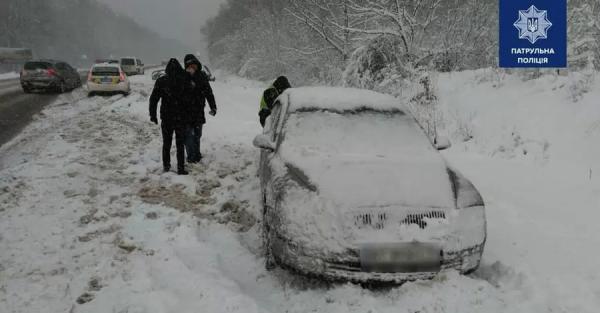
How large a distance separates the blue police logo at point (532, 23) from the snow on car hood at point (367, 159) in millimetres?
6078

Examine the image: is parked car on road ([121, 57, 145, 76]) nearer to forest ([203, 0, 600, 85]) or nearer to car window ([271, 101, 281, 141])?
forest ([203, 0, 600, 85])

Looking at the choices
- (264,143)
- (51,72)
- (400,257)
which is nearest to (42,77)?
(51,72)

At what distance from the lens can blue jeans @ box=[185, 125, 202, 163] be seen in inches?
293

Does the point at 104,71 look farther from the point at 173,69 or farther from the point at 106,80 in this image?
the point at 173,69

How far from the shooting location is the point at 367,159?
170 inches

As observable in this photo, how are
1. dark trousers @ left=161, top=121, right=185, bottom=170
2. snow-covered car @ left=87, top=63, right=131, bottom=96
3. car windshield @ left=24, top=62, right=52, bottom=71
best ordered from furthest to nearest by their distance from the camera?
car windshield @ left=24, top=62, right=52, bottom=71
snow-covered car @ left=87, top=63, right=131, bottom=96
dark trousers @ left=161, top=121, right=185, bottom=170

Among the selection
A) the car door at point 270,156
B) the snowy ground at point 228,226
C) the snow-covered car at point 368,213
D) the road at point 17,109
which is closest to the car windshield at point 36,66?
the road at point 17,109

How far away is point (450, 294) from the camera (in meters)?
3.54

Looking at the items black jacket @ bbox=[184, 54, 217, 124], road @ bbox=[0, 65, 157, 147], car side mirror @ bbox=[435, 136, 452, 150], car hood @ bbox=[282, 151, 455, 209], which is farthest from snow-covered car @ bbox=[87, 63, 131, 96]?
car side mirror @ bbox=[435, 136, 452, 150]

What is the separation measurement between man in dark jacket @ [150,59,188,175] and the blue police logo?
285 inches

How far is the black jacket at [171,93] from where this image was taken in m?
6.90

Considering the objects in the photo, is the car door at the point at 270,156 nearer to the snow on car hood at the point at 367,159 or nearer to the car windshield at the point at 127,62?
the snow on car hood at the point at 367,159

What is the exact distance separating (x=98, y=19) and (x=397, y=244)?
480 ft

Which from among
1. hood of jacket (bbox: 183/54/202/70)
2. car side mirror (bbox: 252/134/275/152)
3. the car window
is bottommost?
car side mirror (bbox: 252/134/275/152)
